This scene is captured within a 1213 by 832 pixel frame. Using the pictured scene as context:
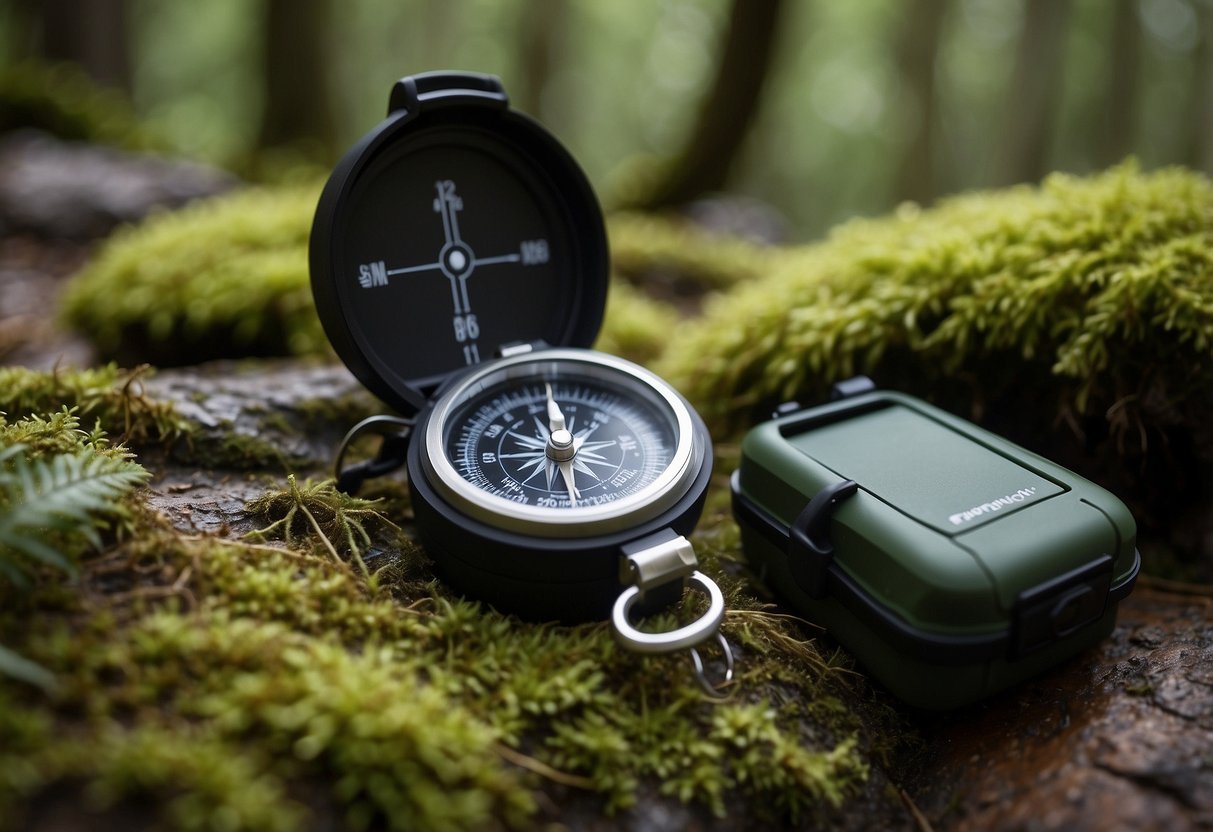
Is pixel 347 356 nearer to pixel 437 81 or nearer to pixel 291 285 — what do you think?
pixel 437 81

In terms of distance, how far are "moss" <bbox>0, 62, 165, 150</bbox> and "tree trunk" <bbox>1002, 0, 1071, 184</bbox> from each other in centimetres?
793

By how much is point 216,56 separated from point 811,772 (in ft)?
67.5

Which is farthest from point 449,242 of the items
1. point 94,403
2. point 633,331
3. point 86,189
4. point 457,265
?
point 86,189

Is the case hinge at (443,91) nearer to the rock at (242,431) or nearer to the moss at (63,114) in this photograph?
the rock at (242,431)

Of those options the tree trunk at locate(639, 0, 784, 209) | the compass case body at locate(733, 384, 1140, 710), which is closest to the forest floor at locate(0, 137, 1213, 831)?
the compass case body at locate(733, 384, 1140, 710)

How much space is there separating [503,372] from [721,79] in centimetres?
458

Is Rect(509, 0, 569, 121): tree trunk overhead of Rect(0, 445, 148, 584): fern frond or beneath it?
overhead

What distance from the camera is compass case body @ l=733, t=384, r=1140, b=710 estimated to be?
1.72 metres

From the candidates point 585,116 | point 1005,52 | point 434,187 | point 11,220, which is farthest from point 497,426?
point 585,116

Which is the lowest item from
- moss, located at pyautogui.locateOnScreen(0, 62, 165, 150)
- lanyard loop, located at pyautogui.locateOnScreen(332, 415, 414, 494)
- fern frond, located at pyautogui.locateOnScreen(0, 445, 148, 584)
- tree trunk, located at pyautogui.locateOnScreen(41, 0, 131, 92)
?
lanyard loop, located at pyautogui.locateOnScreen(332, 415, 414, 494)

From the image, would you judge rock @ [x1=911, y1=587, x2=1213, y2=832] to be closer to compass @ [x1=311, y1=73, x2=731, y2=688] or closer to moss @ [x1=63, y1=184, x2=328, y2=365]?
compass @ [x1=311, y1=73, x2=731, y2=688]

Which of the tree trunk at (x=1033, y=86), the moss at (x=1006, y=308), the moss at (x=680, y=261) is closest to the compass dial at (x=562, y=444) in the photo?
the moss at (x=1006, y=308)

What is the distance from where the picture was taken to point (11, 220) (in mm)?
5102

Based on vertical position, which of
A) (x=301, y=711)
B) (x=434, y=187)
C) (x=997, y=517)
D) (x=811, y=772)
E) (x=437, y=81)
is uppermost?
(x=437, y=81)
